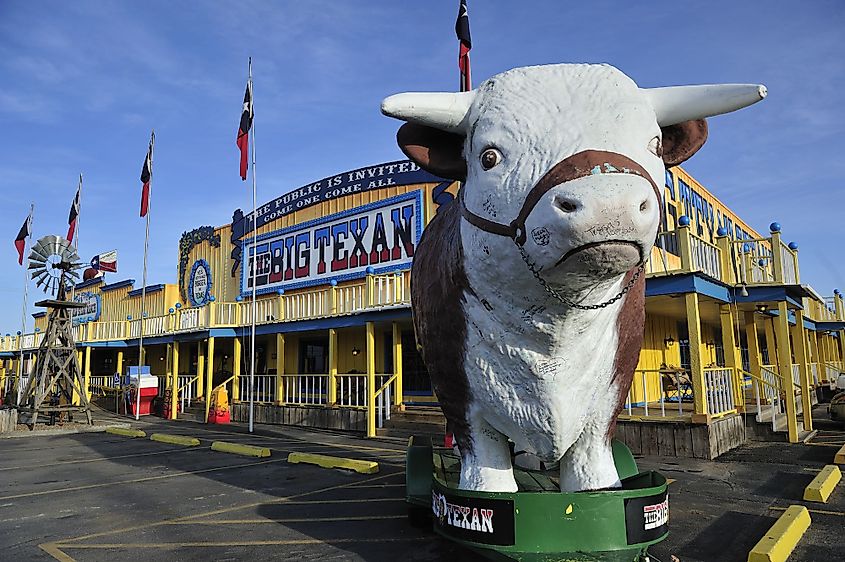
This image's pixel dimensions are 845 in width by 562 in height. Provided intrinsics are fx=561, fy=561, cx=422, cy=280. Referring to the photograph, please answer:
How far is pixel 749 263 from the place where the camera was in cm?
1102

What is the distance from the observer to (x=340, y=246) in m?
16.2

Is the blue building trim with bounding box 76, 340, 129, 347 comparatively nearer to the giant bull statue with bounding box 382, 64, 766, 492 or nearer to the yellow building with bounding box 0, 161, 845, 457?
the yellow building with bounding box 0, 161, 845, 457

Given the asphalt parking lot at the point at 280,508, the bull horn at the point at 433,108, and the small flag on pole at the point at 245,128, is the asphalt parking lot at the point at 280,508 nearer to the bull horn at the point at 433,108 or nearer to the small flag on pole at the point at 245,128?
the bull horn at the point at 433,108

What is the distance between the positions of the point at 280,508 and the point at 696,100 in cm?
490

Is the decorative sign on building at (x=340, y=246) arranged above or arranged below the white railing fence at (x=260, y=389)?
above

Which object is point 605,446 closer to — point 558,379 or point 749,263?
point 558,379

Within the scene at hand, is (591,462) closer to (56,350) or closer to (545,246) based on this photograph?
(545,246)

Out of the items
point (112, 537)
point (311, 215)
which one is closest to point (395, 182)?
point (311, 215)

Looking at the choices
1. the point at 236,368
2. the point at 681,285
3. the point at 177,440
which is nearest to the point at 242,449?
the point at 177,440

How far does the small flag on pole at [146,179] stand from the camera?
1766cm

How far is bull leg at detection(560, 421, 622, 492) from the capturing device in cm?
263

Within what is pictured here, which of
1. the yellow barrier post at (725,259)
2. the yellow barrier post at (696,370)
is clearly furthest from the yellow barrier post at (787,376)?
the yellow barrier post at (696,370)

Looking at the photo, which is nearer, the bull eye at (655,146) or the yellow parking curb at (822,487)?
the bull eye at (655,146)

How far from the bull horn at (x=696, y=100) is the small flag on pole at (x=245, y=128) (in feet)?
44.8
